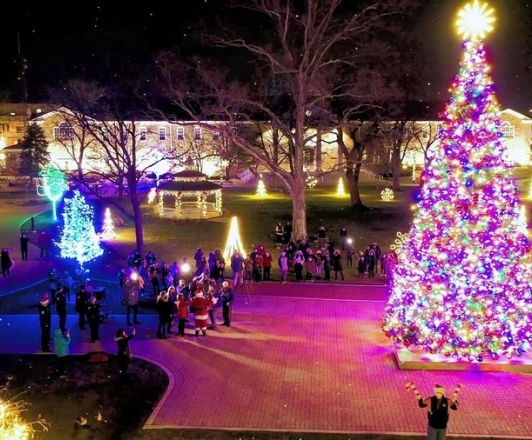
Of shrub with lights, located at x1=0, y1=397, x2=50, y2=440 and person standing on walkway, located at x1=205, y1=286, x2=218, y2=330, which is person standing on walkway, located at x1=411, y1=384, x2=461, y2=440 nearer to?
shrub with lights, located at x1=0, y1=397, x2=50, y2=440

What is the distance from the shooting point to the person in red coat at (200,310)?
50.5 feet


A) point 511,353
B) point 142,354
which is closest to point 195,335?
point 142,354

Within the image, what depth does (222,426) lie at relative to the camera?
422 inches

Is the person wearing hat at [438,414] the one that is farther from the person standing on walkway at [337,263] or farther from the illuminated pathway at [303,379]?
the person standing on walkway at [337,263]

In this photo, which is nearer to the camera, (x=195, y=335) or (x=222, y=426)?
(x=222, y=426)

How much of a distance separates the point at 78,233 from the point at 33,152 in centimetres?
3605

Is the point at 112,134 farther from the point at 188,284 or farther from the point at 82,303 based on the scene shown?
the point at 82,303

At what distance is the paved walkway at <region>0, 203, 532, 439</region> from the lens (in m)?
10.9

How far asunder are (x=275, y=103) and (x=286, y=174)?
427 inches

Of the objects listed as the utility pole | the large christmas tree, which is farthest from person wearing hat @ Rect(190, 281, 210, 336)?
the utility pole

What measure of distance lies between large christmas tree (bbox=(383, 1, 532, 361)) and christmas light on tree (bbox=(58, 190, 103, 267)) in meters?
14.4

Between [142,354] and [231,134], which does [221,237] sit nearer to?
[231,134]

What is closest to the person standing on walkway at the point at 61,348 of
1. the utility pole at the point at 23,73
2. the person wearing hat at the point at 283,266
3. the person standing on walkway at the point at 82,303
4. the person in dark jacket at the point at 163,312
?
the person in dark jacket at the point at 163,312

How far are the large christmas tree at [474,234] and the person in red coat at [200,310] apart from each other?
5484 millimetres
